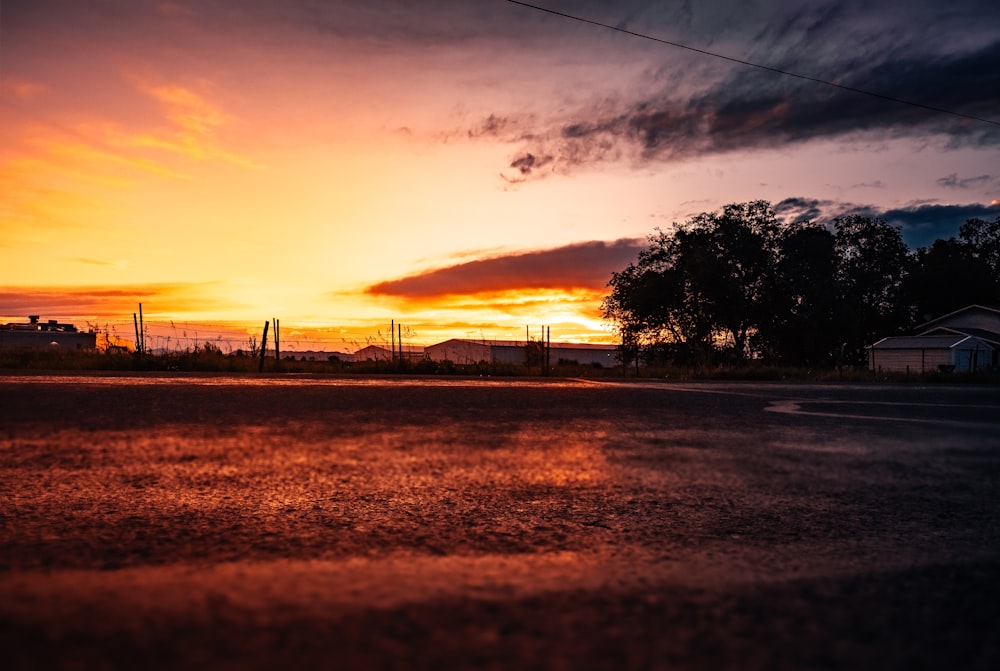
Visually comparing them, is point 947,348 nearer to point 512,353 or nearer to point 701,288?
point 701,288

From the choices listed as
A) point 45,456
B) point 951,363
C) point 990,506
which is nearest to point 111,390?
point 45,456

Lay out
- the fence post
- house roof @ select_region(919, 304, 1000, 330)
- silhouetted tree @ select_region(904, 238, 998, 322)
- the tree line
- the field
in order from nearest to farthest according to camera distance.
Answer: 1. the field
2. the fence post
3. the tree line
4. house roof @ select_region(919, 304, 1000, 330)
5. silhouetted tree @ select_region(904, 238, 998, 322)

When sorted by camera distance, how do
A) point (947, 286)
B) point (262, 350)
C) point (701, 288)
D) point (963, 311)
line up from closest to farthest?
point (262, 350) < point (701, 288) < point (963, 311) < point (947, 286)

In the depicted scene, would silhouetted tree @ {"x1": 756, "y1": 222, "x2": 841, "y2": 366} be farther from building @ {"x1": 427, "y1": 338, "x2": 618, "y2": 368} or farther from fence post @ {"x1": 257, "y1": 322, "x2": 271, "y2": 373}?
fence post @ {"x1": 257, "y1": 322, "x2": 271, "y2": 373}

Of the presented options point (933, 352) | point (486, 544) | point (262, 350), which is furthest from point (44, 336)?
point (933, 352)

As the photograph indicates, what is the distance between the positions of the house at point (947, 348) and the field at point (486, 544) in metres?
51.3

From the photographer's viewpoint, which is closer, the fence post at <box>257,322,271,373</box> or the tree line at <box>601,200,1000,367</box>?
the fence post at <box>257,322,271,373</box>

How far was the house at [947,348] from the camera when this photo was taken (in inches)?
2120

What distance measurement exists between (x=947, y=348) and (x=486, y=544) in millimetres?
58852

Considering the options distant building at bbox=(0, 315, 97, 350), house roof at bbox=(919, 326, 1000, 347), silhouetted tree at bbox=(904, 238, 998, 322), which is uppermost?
silhouetted tree at bbox=(904, 238, 998, 322)

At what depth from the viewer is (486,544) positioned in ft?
12.3

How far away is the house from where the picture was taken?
177 ft

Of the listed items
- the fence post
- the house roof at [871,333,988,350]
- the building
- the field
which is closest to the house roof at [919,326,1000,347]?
the house roof at [871,333,988,350]

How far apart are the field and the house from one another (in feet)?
168
